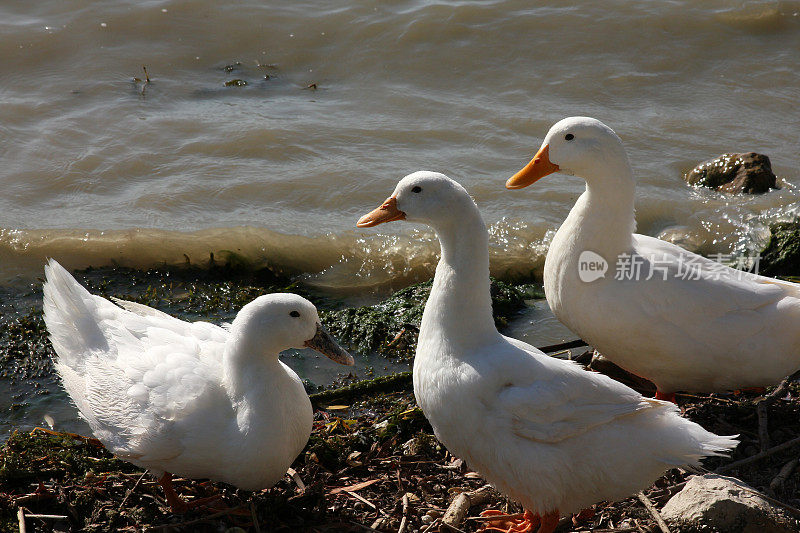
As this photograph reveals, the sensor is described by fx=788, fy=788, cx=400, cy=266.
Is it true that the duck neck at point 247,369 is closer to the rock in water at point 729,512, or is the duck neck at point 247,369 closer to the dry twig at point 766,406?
the rock in water at point 729,512

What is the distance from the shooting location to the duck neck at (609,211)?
15.8 feet

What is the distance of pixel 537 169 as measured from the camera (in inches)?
197

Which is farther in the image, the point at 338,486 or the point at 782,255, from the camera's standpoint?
the point at 782,255

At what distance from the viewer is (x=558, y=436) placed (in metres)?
3.55

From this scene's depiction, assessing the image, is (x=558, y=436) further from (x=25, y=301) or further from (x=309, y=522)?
(x=25, y=301)

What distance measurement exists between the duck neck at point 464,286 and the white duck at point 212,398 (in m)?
0.75

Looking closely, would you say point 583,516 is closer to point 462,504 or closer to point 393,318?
point 462,504

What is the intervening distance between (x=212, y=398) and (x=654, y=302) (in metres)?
2.57

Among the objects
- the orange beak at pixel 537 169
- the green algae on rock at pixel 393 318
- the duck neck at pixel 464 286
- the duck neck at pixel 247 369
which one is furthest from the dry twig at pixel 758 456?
the duck neck at pixel 247 369

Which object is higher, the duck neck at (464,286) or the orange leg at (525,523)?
the duck neck at (464,286)

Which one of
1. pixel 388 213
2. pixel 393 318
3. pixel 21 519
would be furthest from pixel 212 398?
pixel 393 318

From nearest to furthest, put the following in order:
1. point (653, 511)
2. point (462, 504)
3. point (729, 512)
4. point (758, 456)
A: point (729, 512) < point (653, 511) < point (462, 504) < point (758, 456)

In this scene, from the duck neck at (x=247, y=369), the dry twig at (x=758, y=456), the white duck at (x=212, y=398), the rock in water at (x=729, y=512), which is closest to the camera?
the rock in water at (x=729, y=512)

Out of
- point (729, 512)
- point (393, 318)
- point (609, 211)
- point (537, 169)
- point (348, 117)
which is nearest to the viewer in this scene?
point (729, 512)
